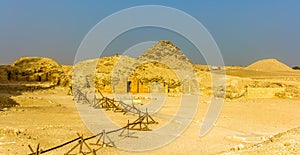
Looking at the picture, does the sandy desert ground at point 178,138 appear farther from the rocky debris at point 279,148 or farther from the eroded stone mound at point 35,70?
the eroded stone mound at point 35,70

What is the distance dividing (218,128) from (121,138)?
489 centimetres

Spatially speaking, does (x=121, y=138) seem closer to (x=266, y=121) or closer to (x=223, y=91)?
(x=266, y=121)

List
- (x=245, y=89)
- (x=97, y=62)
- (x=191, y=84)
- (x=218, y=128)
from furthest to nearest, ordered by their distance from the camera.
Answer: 1. (x=97, y=62)
2. (x=191, y=84)
3. (x=245, y=89)
4. (x=218, y=128)

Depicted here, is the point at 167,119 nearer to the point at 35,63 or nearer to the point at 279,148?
the point at 279,148

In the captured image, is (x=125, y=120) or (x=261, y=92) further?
(x=261, y=92)

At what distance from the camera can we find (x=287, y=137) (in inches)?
A: 437

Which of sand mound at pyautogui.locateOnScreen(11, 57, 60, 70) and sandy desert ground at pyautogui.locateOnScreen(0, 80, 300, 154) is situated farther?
sand mound at pyautogui.locateOnScreen(11, 57, 60, 70)

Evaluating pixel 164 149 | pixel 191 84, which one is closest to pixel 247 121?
pixel 164 149

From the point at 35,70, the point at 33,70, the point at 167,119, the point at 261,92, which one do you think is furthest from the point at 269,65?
the point at 167,119

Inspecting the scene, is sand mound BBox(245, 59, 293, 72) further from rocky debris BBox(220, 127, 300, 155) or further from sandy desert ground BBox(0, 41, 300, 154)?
rocky debris BBox(220, 127, 300, 155)

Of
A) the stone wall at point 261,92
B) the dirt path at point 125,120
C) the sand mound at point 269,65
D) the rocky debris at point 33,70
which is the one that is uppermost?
the sand mound at point 269,65

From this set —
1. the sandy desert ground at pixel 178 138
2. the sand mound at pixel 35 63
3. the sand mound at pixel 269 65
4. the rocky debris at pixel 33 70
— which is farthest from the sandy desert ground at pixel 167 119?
the sand mound at pixel 269 65

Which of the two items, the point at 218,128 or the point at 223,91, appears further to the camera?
the point at 223,91

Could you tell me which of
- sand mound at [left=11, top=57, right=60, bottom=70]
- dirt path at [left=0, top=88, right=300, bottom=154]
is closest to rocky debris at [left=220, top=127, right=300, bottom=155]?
dirt path at [left=0, top=88, right=300, bottom=154]
